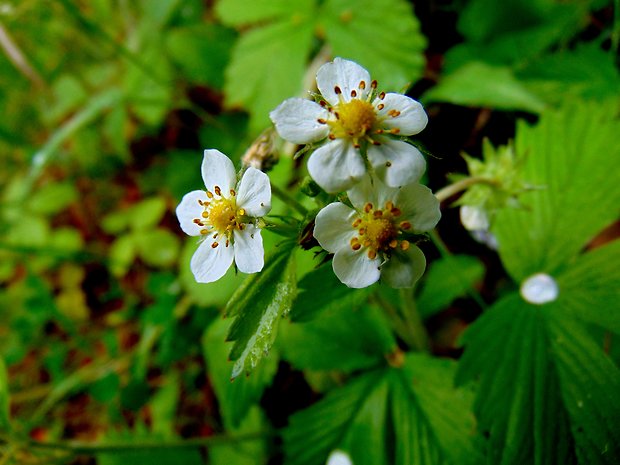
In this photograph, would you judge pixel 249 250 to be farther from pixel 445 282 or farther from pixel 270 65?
pixel 270 65

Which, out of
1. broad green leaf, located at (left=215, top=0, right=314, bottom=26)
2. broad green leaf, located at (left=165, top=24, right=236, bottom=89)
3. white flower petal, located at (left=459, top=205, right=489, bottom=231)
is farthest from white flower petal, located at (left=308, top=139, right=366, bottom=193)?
broad green leaf, located at (left=165, top=24, right=236, bottom=89)

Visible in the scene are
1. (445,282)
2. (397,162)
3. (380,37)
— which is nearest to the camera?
(397,162)

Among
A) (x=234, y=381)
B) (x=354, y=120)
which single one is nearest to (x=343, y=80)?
(x=354, y=120)

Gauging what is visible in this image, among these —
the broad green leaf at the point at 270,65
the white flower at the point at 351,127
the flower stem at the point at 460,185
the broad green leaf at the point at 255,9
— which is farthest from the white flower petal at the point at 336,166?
the broad green leaf at the point at 255,9

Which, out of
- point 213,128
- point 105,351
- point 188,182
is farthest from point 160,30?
point 105,351

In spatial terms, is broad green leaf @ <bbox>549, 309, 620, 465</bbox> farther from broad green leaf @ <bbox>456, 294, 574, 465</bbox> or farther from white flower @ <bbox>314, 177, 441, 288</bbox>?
white flower @ <bbox>314, 177, 441, 288</bbox>

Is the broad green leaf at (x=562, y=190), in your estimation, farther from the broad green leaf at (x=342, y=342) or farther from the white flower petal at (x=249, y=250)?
the white flower petal at (x=249, y=250)

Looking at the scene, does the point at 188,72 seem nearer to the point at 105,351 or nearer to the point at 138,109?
the point at 138,109
